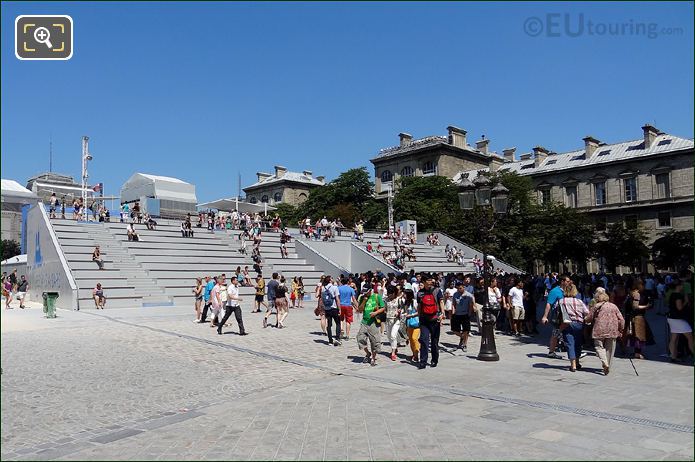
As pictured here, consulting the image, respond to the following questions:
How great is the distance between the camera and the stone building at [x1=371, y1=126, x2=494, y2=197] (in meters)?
82.7

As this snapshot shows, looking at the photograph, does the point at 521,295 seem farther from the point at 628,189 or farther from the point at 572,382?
the point at 628,189

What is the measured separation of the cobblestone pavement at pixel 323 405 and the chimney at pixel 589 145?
215 feet

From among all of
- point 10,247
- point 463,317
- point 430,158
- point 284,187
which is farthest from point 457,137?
point 463,317

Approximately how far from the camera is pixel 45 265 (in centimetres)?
2731

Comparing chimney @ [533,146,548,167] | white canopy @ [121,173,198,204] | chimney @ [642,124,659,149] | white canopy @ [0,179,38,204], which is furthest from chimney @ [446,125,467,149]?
white canopy @ [0,179,38,204]

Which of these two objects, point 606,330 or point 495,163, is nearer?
point 606,330

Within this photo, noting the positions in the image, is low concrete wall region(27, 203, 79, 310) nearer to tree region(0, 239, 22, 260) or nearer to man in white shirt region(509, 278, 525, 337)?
man in white shirt region(509, 278, 525, 337)

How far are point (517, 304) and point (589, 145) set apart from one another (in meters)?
64.2

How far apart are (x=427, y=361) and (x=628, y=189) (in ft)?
216

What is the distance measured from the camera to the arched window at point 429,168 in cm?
8306

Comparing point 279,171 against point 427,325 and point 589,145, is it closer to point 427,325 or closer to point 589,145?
point 589,145

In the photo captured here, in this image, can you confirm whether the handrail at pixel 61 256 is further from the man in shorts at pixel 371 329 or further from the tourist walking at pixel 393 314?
the man in shorts at pixel 371 329

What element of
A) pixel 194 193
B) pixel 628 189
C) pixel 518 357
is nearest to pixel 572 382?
pixel 518 357

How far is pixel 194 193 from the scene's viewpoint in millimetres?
48438
